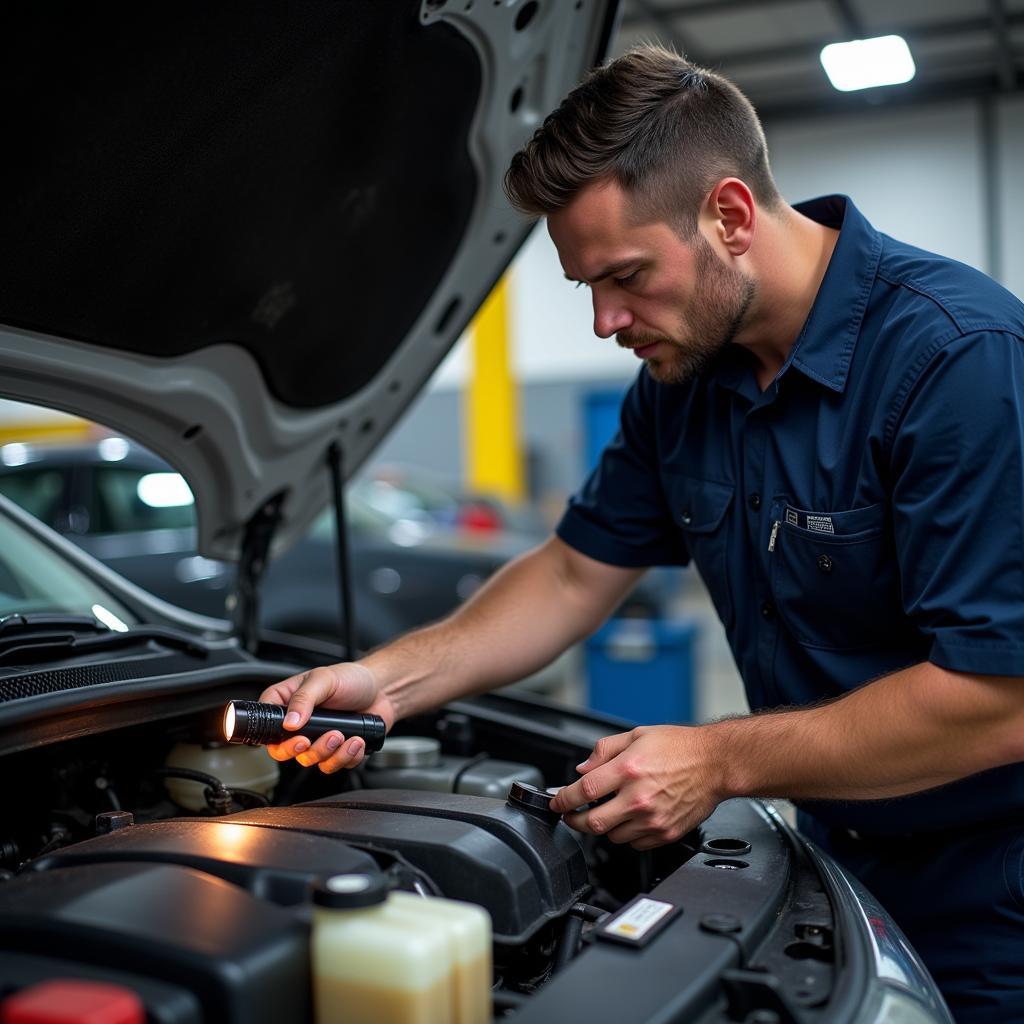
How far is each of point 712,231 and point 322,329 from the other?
716mm

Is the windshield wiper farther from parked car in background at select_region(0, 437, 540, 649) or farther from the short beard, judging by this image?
parked car in background at select_region(0, 437, 540, 649)

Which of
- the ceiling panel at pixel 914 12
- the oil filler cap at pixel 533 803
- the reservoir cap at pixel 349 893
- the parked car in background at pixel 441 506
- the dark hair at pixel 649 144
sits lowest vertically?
the parked car in background at pixel 441 506

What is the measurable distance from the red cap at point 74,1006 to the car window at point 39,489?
13.7 feet

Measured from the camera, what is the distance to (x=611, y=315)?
5.13ft

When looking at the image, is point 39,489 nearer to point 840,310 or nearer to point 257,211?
point 257,211

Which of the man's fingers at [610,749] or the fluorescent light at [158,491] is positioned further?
the fluorescent light at [158,491]

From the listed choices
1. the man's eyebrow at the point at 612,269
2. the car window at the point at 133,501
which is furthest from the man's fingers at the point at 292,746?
the car window at the point at 133,501

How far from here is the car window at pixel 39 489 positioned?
471 centimetres

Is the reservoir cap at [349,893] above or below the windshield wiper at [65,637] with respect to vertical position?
below

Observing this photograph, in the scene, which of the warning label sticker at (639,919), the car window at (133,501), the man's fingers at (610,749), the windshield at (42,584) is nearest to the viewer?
the warning label sticker at (639,919)

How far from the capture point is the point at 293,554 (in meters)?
5.07

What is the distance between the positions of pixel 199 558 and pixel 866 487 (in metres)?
3.62

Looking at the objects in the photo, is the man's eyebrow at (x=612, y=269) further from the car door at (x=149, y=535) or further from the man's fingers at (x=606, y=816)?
the car door at (x=149, y=535)

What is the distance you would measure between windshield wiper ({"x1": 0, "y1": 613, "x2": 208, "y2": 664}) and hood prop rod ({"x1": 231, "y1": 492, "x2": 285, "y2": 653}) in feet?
1.14
